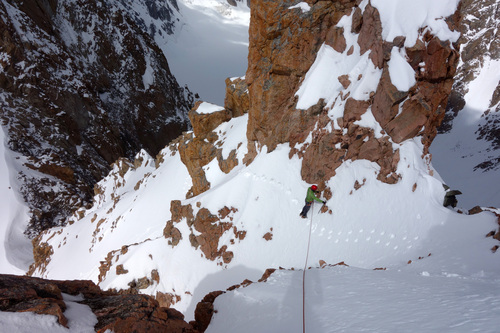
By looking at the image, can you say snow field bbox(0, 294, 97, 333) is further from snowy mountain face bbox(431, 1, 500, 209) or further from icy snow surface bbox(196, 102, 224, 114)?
snowy mountain face bbox(431, 1, 500, 209)

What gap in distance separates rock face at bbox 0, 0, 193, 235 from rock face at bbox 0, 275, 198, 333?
109 ft

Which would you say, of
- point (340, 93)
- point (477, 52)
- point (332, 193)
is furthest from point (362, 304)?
point (477, 52)

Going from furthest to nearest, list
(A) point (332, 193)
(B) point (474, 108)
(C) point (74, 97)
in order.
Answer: (B) point (474, 108), (C) point (74, 97), (A) point (332, 193)

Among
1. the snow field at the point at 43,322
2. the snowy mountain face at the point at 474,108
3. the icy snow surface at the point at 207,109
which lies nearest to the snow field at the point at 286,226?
the icy snow surface at the point at 207,109

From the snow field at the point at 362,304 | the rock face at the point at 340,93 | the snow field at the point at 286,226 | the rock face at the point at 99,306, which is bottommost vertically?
the rock face at the point at 99,306

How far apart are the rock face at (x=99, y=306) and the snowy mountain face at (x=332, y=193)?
56.7 inches

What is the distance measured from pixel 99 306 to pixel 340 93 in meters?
11.7

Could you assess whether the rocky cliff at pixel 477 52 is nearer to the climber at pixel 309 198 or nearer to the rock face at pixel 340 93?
the rock face at pixel 340 93

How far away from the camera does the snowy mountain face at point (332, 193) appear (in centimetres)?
647

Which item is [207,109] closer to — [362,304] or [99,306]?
[99,306]

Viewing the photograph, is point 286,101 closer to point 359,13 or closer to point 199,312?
point 359,13

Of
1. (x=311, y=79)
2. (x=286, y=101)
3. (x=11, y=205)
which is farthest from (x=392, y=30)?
(x=11, y=205)

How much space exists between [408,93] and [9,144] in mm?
39997

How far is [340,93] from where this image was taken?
40.6 ft
